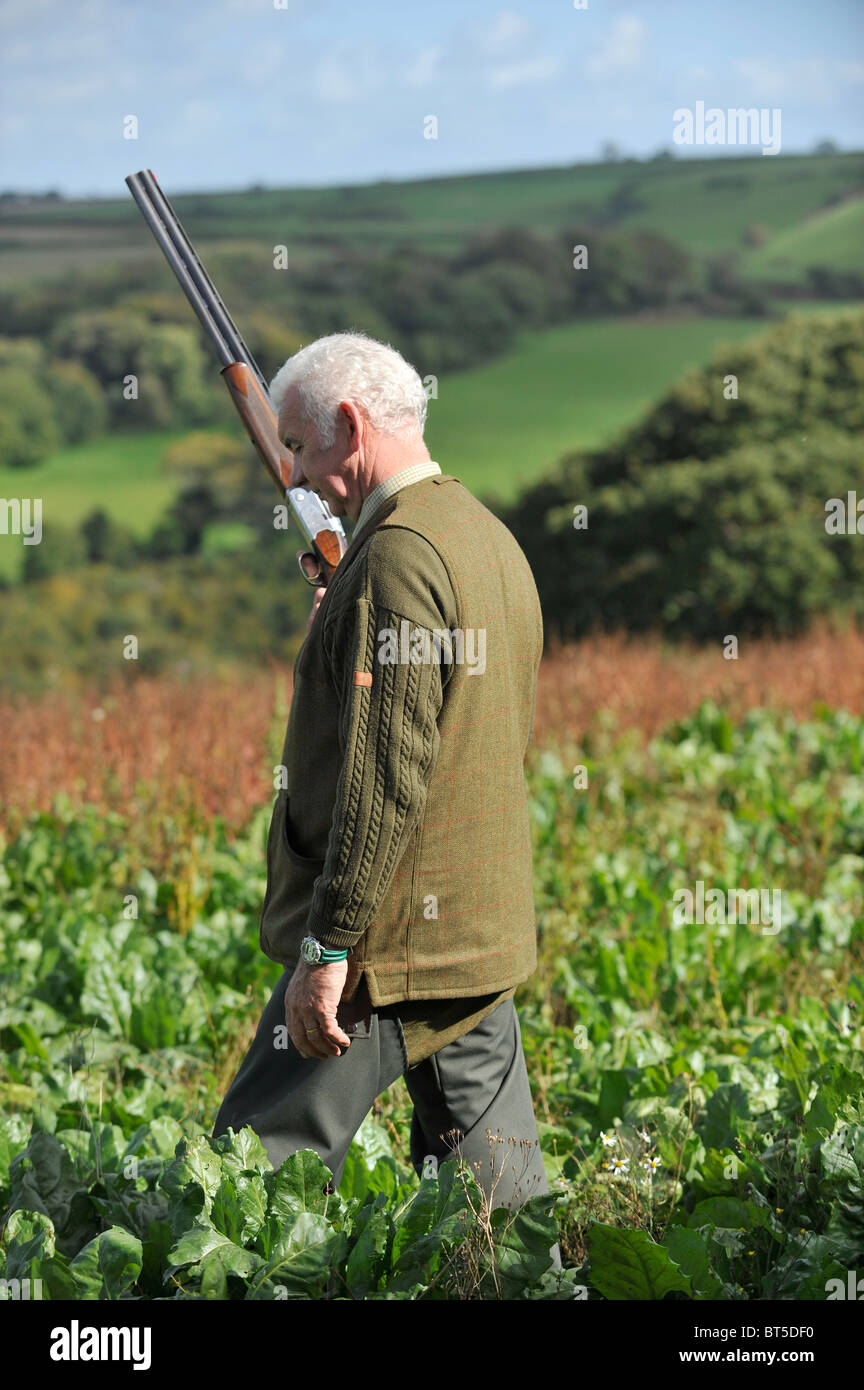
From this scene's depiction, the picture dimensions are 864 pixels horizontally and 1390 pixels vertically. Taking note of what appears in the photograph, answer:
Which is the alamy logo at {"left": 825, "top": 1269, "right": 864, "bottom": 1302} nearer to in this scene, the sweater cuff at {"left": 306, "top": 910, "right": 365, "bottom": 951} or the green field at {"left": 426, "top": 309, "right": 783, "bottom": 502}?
the sweater cuff at {"left": 306, "top": 910, "right": 365, "bottom": 951}

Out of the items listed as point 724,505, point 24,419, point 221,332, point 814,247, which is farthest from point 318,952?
point 814,247

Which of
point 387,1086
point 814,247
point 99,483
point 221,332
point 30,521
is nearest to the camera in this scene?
point 387,1086

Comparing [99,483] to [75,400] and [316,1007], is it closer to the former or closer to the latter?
[75,400]

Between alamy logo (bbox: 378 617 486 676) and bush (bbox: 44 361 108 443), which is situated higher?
bush (bbox: 44 361 108 443)

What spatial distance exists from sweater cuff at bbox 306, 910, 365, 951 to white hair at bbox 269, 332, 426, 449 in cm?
85

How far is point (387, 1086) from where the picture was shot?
91.2 inches

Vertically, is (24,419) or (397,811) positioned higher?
(24,419)

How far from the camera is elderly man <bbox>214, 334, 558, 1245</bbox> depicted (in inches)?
82.7

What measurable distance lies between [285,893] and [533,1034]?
5.48 ft

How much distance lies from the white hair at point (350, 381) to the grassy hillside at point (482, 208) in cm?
3017

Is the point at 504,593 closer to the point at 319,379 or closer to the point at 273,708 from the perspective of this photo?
the point at 319,379
